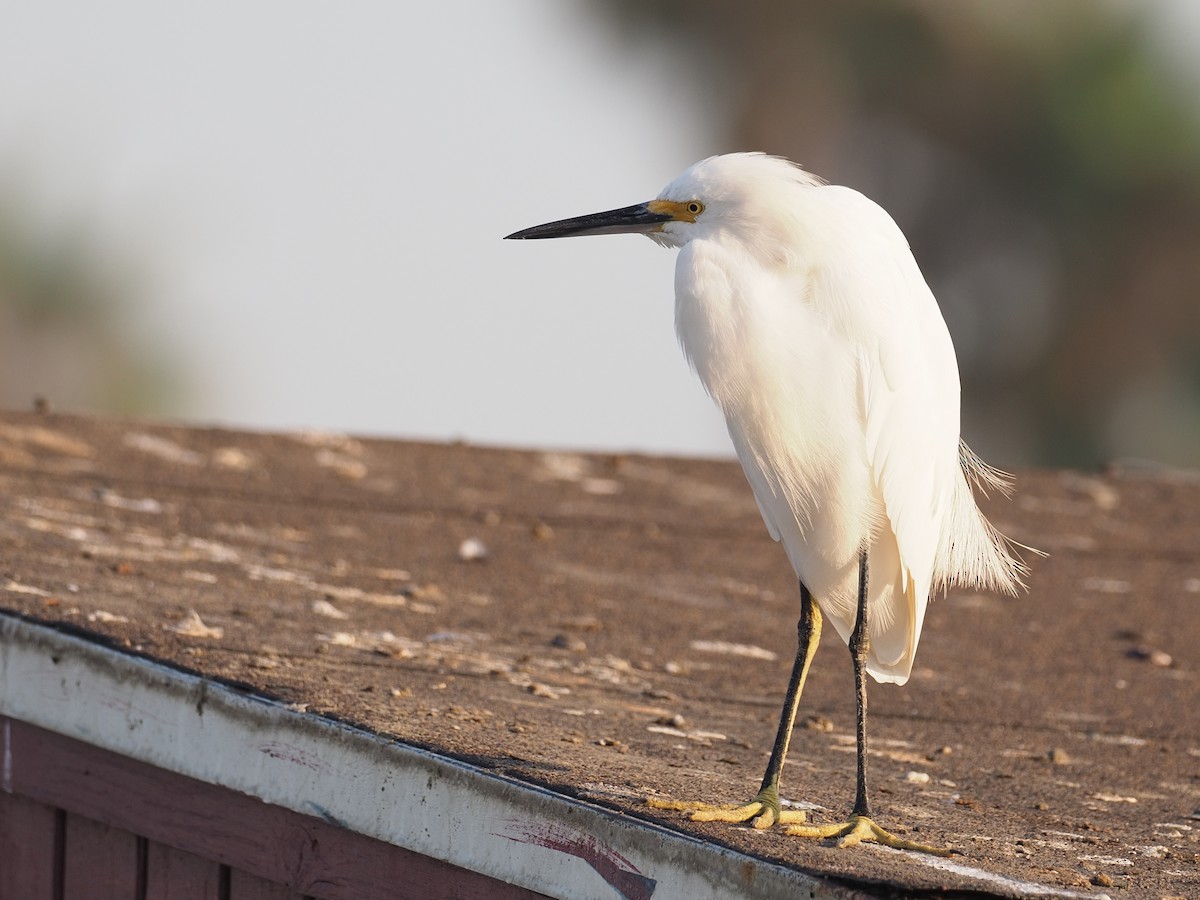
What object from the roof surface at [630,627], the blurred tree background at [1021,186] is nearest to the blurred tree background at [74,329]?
the blurred tree background at [1021,186]

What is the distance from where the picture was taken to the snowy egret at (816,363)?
2.65m

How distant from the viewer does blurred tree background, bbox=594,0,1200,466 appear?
19.0m

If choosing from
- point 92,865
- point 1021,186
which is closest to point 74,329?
point 1021,186

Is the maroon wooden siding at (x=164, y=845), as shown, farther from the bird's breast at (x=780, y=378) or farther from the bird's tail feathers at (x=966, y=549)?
the bird's tail feathers at (x=966, y=549)

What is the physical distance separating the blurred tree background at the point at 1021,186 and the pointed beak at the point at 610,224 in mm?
16315

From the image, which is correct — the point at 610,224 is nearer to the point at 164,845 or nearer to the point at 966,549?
the point at 966,549

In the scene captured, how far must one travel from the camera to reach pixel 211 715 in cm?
275

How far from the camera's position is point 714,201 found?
8.96 ft

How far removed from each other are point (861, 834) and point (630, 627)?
6.68ft

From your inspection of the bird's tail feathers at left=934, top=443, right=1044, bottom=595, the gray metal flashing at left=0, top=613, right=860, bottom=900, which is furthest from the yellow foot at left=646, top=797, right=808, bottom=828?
the bird's tail feathers at left=934, top=443, right=1044, bottom=595

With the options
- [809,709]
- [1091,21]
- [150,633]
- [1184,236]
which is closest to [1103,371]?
[1184,236]

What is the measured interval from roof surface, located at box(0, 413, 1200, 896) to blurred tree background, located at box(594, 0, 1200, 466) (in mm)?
12617

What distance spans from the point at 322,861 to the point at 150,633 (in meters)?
0.76

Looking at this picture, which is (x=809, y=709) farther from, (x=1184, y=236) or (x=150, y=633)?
(x=1184, y=236)
